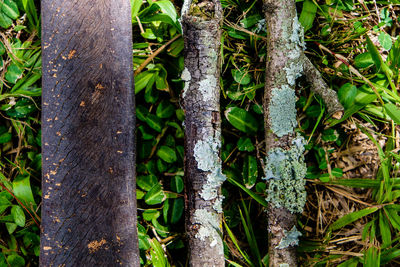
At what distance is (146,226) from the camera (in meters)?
1.04

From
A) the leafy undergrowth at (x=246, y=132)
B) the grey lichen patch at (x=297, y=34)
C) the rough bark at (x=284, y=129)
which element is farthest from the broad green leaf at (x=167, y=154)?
the grey lichen patch at (x=297, y=34)

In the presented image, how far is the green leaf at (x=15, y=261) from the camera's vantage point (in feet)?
3.37

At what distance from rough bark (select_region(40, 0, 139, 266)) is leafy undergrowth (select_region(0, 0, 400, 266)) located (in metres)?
0.19

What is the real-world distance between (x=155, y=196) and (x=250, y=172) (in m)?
0.35

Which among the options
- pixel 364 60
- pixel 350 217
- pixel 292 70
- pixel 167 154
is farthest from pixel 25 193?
pixel 364 60

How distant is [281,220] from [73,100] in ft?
2.41

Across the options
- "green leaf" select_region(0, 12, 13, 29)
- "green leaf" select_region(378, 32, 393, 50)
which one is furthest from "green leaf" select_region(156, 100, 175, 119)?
"green leaf" select_region(378, 32, 393, 50)

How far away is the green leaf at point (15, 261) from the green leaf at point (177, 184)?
616 millimetres

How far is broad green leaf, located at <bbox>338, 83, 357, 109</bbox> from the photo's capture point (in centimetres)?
94

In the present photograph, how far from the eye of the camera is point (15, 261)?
103cm

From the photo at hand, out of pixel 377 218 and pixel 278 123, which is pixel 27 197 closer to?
pixel 278 123

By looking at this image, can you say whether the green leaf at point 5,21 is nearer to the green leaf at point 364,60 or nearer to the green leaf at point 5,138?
the green leaf at point 5,138

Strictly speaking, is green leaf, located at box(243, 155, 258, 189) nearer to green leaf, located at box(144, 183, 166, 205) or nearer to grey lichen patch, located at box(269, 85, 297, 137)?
grey lichen patch, located at box(269, 85, 297, 137)

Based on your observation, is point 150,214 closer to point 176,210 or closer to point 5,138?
point 176,210
